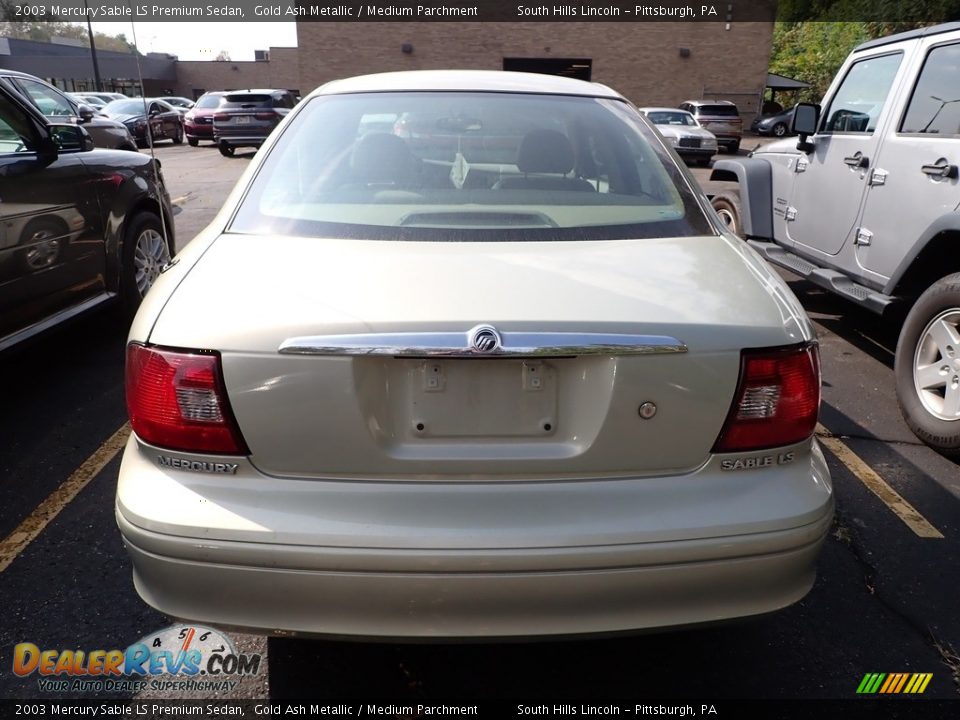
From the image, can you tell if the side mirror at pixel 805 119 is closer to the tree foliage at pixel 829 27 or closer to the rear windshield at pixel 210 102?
the tree foliage at pixel 829 27

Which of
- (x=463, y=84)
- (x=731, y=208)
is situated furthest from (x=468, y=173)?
(x=731, y=208)

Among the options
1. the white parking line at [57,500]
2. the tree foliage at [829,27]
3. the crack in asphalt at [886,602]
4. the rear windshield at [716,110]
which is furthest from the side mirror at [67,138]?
the rear windshield at [716,110]

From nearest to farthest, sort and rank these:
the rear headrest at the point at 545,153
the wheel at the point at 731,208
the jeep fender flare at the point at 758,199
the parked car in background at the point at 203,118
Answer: the rear headrest at the point at 545,153
the jeep fender flare at the point at 758,199
the wheel at the point at 731,208
the parked car in background at the point at 203,118

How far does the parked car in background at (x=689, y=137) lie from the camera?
16766 mm

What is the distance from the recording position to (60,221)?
13.5 feet

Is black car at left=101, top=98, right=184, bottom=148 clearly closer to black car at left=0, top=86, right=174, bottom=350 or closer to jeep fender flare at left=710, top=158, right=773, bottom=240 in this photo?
black car at left=0, top=86, right=174, bottom=350

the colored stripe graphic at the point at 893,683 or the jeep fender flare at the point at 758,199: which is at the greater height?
the jeep fender flare at the point at 758,199

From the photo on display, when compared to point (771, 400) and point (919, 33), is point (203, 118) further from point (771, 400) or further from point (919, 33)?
point (771, 400)

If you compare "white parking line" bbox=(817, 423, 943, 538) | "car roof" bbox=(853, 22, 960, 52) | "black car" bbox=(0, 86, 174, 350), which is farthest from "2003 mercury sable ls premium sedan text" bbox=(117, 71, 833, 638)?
"car roof" bbox=(853, 22, 960, 52)

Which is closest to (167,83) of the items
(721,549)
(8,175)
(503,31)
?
(503,31)

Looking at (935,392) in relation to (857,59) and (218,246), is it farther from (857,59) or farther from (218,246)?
(218,246)

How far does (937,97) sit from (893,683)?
3.29m

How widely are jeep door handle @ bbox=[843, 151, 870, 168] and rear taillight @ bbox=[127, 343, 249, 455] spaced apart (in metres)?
4.27

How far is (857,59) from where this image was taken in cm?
514
